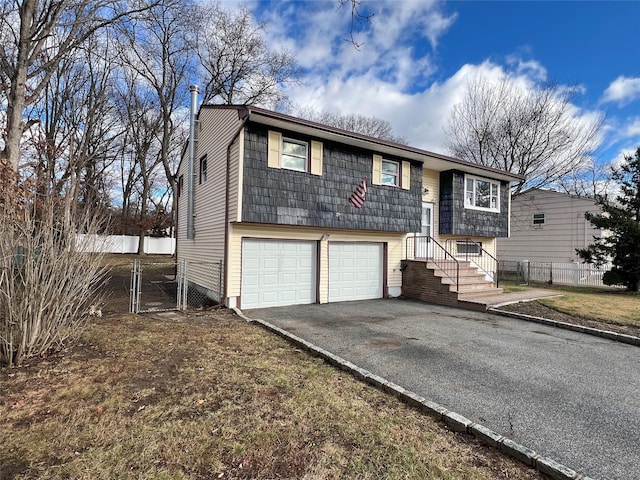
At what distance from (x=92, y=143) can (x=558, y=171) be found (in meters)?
30.3

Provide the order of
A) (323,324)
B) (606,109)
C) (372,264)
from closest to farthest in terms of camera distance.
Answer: (323,324) < (372,264) < (606,109)

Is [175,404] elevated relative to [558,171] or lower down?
lower down

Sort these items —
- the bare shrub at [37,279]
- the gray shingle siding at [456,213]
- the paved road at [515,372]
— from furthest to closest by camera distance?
the gray shingle siding at [456,213] → the bare shrub at [37,279] → the paved road at [515,372]

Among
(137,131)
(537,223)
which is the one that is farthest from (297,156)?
(137,131)

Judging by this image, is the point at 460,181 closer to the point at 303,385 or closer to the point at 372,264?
the point at 372,264

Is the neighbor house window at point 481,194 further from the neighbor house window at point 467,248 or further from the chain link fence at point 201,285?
the chain link fence at point 201,285

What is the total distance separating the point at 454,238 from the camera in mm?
14109

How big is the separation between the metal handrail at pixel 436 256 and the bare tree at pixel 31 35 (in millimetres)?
11432

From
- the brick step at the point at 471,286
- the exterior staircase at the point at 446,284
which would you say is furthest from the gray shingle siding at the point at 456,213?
the brick step at the point at 471,286

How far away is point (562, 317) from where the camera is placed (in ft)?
28.3

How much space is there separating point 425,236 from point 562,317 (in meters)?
5.12

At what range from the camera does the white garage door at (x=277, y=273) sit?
9453mm

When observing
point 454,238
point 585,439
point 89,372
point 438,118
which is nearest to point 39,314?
point 89,372

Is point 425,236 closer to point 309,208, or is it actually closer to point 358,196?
point 358,196
